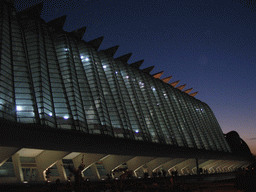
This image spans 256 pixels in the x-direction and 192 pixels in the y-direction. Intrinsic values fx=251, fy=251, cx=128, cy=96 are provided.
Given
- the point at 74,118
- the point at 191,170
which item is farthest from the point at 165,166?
the point at 74,118

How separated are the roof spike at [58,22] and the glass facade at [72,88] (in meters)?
0.12

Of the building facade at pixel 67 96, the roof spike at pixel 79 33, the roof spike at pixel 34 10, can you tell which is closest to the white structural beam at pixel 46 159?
the building facade at pixel 67 96

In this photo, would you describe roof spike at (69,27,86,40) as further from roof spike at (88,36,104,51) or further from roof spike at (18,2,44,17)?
roof spike at (18,2,44,17)

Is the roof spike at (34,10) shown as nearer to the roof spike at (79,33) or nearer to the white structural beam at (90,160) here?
the roof spike at (79,33)

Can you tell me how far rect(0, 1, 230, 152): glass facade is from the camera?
16.2m

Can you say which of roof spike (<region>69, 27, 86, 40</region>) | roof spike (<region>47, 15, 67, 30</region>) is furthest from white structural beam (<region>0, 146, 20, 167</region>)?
roof spike (<region>69, 27, 86, 40</region>)

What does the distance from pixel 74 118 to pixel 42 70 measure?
4.26 meters

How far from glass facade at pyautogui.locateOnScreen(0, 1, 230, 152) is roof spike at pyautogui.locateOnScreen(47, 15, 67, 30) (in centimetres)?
12

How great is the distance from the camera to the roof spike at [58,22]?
995 inches

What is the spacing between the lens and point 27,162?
62.5ft

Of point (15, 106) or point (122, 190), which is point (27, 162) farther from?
point (122, 190)

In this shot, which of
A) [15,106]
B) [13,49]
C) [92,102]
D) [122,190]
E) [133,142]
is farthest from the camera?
[133,142]

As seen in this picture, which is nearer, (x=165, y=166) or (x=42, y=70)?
(x=42, y=70)

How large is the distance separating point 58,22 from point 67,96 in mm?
10170
